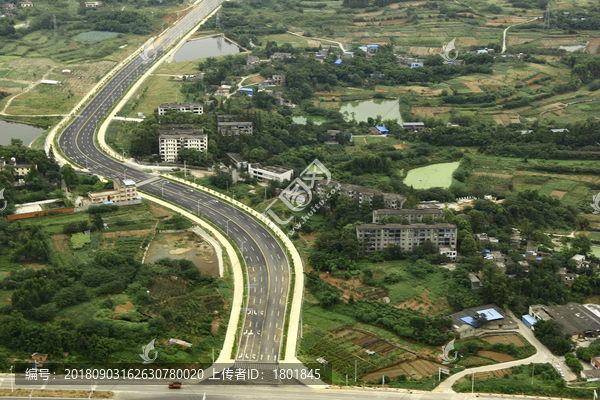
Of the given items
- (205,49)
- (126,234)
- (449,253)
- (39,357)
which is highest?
(205,49)

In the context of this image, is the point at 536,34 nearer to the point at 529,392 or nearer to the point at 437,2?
the point at 437,2

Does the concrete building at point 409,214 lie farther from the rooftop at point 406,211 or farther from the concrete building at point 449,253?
the concrete building at point 449,253

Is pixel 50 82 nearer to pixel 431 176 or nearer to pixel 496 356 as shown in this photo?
pixel 431 176

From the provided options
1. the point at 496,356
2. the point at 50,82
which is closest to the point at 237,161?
the point at 496,356

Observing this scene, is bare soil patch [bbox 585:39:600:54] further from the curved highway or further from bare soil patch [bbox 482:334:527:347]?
bare soil patch [bbox 482:334:527:347]

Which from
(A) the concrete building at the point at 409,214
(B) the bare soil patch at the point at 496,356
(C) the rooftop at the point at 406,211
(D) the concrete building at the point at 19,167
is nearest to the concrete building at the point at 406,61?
(C) the rooftop at the point at 406,211

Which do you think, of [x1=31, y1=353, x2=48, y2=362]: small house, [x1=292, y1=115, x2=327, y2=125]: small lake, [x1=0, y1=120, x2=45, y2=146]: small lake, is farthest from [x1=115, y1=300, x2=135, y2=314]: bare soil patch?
[x1=292, y1=115, x2=327, y2=125]: small lake
